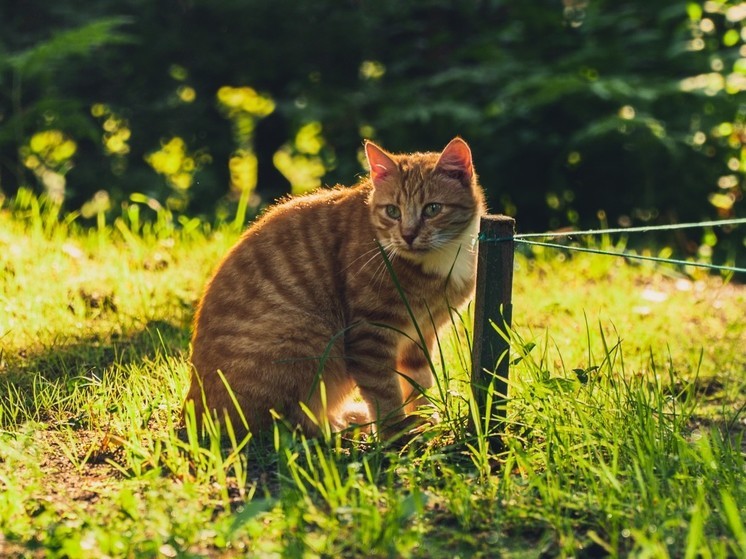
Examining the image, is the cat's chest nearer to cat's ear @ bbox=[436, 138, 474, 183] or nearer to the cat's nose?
the cat's nose

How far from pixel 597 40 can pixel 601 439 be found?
4503mm

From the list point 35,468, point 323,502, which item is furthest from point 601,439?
point 35,468

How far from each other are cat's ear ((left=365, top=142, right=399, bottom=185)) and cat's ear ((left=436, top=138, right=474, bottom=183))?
19 cm

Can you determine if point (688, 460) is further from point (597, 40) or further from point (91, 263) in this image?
point (597, 40)

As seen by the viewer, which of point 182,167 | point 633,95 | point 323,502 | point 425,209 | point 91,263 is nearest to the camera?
point 323,502

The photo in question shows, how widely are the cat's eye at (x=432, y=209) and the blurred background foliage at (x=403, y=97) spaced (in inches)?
114

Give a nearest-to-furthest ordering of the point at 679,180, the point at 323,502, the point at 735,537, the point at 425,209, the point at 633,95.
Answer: the point at 735,537, the point at 323,502, the point at 425,209, the point at 633,95, the point at 679,180

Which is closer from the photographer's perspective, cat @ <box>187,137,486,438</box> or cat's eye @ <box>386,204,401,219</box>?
cat @ <box>187,137,486,438</box>

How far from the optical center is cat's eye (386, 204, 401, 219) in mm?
3714

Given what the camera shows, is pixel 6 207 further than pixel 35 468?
Yes

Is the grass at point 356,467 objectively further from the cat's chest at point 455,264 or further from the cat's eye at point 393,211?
the cat's eye at point 393,211

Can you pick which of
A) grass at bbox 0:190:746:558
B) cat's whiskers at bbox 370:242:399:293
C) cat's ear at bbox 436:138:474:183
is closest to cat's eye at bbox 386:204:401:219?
cat's whiskers at bbox 370:242:399:293

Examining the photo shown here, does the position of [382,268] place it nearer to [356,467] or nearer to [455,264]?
[455,264]

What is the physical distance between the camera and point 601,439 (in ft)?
10.4
